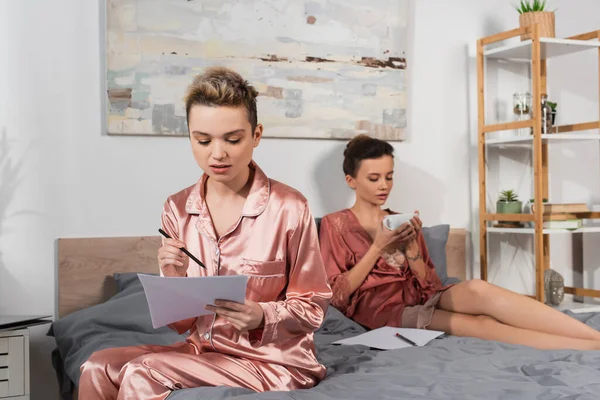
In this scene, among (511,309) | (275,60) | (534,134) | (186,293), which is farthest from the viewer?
(534,134)

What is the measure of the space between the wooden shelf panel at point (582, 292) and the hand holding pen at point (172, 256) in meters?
2.43

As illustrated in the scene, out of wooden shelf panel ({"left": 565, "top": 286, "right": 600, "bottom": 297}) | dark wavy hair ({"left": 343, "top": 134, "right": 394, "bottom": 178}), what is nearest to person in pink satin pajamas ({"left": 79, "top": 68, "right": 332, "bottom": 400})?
dark wavy hair ({"left": 343, "top": 134, "right": 394, "bottom": 178})

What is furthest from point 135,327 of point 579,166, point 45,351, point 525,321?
point 579,166

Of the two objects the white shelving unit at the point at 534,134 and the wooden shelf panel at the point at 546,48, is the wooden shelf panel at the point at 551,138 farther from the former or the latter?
the wooden shelf panel at the point at 546,48

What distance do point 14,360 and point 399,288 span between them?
51.5 inches

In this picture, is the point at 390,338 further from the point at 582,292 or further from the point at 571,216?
the point at 582,292

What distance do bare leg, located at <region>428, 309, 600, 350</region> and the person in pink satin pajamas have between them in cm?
76

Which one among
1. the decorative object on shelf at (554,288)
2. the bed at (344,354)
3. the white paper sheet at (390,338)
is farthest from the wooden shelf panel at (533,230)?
the white paper sheet at (390,338)

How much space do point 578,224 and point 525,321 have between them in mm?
1210

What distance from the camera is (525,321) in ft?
7.14

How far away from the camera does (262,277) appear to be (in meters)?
1.59

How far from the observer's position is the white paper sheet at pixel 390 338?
214 centimetres

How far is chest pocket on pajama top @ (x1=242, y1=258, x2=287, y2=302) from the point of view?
159 centimetres

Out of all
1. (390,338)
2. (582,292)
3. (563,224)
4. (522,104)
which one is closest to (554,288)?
(582,292)
